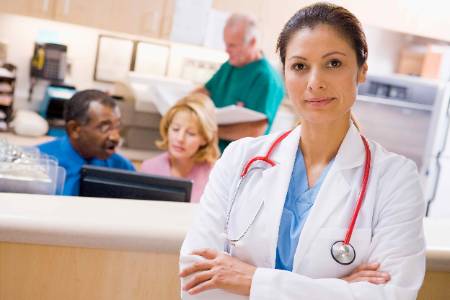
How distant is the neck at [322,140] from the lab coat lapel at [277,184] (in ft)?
0.09

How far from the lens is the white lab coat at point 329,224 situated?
104 cm

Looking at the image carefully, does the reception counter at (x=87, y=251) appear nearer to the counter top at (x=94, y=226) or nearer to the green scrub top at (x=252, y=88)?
the counter top at (x=94, y=226)

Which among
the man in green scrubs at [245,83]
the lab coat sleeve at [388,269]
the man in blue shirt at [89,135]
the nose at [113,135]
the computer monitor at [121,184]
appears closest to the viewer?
the lab coat sleeve at [388,269]

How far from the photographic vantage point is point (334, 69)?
3.65 ft

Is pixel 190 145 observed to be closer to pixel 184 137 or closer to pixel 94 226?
pixel 184 137

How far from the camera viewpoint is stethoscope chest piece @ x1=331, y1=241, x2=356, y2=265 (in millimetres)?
1067

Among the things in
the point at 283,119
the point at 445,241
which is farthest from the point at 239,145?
the point at 283,119

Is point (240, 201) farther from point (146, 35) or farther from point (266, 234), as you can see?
point (146, 35)

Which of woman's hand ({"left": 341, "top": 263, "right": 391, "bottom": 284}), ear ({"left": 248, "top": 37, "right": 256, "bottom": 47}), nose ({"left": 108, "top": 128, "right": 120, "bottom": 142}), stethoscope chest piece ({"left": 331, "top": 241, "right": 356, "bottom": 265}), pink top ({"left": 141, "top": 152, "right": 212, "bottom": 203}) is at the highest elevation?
ear ({"left": 248, "top": 37, "right": 256, "bottom": 47})

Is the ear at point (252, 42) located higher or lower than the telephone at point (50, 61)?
higher

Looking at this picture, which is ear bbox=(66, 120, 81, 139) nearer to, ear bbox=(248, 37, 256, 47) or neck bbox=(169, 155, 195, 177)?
neck bbox=(169, 155, 195, 177)

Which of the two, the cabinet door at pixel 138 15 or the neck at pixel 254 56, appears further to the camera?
the cabinet door at pixel 138 15

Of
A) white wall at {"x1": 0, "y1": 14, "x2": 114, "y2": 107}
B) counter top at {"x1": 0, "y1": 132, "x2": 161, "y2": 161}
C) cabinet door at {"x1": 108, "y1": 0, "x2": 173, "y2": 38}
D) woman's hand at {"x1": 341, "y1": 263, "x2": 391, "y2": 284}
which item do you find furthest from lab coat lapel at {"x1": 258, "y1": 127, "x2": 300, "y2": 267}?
white wall at {"x1": 0, "y1": 14, "x2": 114, "y2": 107}

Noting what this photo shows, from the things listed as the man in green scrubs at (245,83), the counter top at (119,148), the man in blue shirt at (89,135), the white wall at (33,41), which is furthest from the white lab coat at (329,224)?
the white wall at (33,41)
